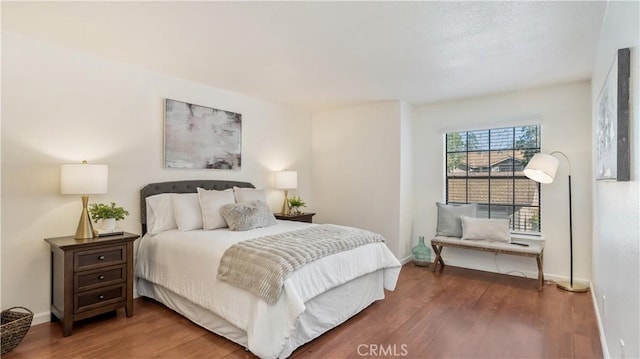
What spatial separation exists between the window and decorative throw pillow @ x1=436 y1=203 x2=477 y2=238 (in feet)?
0.88

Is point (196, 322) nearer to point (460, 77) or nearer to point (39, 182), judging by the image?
point (39, 182)

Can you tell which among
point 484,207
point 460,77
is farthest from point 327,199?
point 460,77

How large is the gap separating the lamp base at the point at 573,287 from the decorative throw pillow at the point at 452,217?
1208 millimetres

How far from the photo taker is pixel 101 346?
245 centimetres

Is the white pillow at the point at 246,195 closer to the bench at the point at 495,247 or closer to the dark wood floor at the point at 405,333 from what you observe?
the dark wood floor at the point at 405,333

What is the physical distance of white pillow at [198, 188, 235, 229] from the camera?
3471 millimetres

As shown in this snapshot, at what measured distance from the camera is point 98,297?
279 centimetres

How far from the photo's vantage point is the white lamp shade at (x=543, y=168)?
3670mm

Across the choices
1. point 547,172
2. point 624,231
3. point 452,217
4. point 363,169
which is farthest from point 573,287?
point 363,169

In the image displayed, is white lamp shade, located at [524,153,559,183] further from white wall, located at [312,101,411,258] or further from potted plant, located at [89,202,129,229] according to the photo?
potted plant, located at [89,202,129,229]

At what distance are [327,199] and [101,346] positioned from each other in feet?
12.0

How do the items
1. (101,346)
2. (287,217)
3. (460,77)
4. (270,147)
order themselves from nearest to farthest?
1. (101,346)
2. (460,77)
3. (287,217)
4. (270,147)

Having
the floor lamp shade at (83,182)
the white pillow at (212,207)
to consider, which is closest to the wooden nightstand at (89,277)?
the floor lamp shade at (83,182)

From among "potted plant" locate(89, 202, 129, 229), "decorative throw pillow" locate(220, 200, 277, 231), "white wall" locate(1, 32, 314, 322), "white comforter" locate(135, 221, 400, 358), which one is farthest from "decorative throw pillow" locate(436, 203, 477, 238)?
"potted plant" locate(89, 202, 129, 229)
